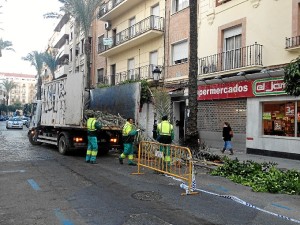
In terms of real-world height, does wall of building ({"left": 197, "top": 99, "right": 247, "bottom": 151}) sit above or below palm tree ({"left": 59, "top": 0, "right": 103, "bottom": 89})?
below

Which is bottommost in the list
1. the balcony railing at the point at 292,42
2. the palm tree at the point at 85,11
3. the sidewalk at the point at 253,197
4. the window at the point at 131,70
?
the sidewalk at the point at 253,197

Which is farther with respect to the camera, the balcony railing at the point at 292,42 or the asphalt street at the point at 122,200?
the balcony railing at the point at 292,42

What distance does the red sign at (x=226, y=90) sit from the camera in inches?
601

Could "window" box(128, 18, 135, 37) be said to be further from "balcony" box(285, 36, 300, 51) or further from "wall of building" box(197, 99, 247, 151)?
"balcony" box(285, 36, 300, 51)

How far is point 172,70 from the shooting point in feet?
68.2

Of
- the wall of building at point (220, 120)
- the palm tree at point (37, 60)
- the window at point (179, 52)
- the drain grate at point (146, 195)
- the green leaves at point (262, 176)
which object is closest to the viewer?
the drain grate at point (146, 195)

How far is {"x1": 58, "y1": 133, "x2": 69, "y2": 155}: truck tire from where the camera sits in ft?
42.8

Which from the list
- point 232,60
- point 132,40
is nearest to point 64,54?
point 132,40

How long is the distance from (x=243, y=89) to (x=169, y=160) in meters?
8.03

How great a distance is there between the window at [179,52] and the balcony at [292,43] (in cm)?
722

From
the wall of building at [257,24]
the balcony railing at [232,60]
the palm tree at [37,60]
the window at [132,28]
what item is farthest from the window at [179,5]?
the palm tree at [37,60]

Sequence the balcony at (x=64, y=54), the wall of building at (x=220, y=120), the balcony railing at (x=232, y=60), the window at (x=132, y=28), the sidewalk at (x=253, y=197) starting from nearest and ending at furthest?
the sidewalk at (x=253, y=197) < the balcony railing at (x=232, y=60) < the wall of building at (x=220, y=120) < the window at (x=132, y=28) < the balcony at (x=64, y=54)

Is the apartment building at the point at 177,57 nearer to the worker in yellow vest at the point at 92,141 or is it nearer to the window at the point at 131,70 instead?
the window at the point at 131,70

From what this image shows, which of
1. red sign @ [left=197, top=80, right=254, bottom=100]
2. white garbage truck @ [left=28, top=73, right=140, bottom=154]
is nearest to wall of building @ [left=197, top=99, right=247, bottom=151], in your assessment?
red sign @ [left=197, top=80, right=254, bottom=100]
